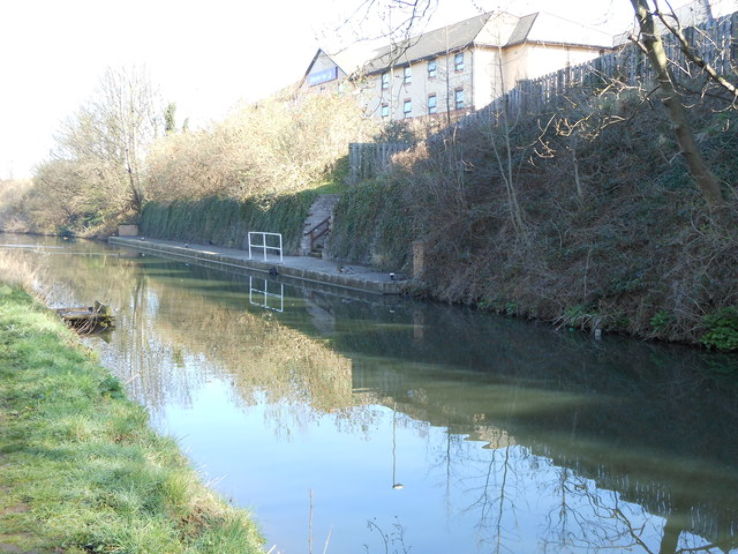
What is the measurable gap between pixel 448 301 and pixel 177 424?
8.82 meters

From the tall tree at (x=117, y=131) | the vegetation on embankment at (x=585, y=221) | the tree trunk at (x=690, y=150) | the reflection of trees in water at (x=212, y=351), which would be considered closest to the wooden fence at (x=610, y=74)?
the vegetation on embankment at (x=585, y=221)

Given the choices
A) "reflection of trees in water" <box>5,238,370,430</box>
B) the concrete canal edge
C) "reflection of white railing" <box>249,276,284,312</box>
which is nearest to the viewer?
"reflection of trees in water" <box>5,238,370,430</box>

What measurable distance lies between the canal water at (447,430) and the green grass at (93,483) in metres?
0.70

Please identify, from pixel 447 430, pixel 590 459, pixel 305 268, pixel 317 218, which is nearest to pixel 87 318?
pixel 447 430

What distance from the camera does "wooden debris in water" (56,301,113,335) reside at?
12.2 m

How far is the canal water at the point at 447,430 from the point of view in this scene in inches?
198

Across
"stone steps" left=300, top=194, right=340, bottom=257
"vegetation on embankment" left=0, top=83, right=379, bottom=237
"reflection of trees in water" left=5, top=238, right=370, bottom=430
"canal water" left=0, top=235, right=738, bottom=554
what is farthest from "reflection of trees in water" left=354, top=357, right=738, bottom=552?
"vegetation on embankment" left=0, top=83, right=379, bottom=237

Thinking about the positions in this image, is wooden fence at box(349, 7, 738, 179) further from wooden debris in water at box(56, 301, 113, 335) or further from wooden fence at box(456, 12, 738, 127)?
wooden debris in water at box(56, 301, 113, 335)

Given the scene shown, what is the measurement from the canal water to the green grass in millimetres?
697

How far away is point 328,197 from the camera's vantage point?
25.6 metres

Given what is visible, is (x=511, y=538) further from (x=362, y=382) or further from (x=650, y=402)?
(x=362, y=382)

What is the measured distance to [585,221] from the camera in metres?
13.3

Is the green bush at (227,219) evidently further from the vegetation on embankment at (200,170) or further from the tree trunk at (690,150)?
the tree trunk at (690,150)

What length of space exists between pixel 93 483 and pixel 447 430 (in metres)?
3.73
